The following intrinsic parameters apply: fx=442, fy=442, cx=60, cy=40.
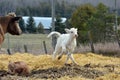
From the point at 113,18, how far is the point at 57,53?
9.20 m

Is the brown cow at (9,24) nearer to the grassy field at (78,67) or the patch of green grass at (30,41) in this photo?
the grassy field at (78,67)

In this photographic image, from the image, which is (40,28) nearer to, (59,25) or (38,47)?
(59,25)

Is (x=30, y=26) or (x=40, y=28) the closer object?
(x=40, y=28)

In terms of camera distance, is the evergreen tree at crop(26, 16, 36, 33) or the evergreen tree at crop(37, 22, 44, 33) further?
the evergreen tree at crop(37, 22, 44, 33)

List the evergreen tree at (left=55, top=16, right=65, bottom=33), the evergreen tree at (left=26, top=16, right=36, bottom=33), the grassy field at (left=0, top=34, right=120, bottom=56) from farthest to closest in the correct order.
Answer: the evergreen tree at (left=26, top=16, right=36, bottom=33) < the evergreen tree at (left=55, top=16, right=65, bottom=33) < the grassy field at (left=0, top=34, right=120, bottom=56)

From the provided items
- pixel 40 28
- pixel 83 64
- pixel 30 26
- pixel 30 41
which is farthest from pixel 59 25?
pixel 83 64

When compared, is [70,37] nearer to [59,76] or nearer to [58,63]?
[58,63]

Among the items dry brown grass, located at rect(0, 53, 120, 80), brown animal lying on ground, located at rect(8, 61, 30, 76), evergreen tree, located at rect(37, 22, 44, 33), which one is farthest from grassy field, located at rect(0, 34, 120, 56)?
brown animal lying on ground, located at rect(8, 61, 30, 76)

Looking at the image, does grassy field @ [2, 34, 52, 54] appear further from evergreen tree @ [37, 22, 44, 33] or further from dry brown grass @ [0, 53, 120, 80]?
dry brown grass @ [0, 53, 120, 80]

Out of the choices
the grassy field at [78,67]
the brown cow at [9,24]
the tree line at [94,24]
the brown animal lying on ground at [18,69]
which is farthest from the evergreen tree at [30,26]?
the brown cow at [9,24]

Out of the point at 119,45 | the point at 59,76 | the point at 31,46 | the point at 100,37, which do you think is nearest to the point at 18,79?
the point at 59,76

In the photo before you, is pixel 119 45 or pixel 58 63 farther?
pixel 119 45

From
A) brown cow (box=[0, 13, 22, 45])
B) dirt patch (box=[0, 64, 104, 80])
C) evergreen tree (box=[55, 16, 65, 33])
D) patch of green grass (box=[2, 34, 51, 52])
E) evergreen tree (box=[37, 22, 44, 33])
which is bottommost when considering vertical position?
patch of green grass (box=[2, 34, 51, 52])

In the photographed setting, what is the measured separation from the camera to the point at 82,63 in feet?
50.0
